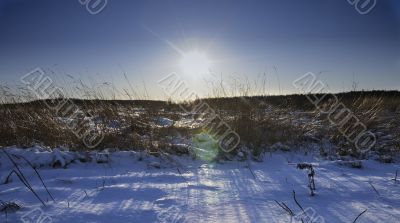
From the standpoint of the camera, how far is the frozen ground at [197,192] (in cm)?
169

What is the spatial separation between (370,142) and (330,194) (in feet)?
7.89

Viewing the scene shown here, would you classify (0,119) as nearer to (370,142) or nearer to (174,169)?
(174,169)

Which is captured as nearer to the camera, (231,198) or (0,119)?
(231,198)

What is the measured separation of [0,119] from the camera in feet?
16.1

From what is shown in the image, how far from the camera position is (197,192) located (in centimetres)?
212

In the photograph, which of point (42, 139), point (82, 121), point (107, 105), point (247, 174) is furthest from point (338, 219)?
point (107, 105)

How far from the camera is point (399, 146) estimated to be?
3.75 metres

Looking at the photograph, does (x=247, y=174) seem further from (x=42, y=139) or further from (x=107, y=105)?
(x=107, y=105)

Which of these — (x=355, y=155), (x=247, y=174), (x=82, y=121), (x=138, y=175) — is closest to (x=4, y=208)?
A: (x=138, y=175)

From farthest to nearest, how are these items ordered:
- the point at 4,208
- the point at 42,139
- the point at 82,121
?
the point at 82,121 → the point at 42,139 → the point at 4,208

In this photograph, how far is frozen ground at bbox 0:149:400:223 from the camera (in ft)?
5.53

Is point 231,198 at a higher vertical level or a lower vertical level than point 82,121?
lower

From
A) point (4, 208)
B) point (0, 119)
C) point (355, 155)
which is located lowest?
point (4, 208)

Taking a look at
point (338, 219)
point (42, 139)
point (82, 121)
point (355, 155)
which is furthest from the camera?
point (82, 121)
